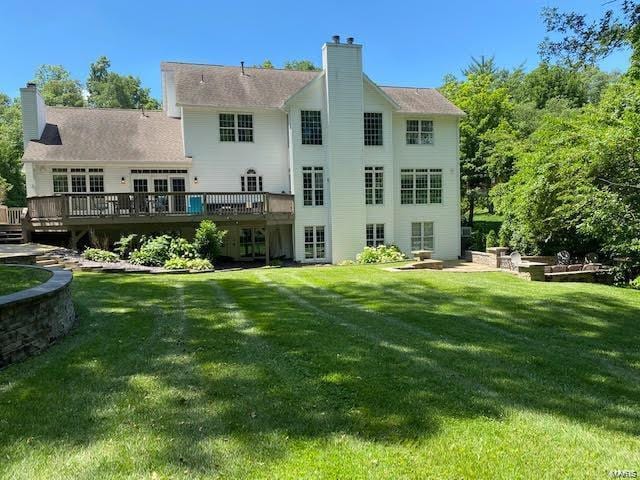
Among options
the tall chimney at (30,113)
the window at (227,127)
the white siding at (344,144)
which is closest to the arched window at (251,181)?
the window at (227,127)

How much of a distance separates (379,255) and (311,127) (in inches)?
261

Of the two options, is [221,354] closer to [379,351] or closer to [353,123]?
[379,351]

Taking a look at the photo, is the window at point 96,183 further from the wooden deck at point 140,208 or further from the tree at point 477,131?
the tree at point 477,131

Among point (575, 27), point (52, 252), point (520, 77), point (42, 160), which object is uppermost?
point (520, 77)

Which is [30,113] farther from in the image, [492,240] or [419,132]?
[492,240]

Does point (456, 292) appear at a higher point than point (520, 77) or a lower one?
lower

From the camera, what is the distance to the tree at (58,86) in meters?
61.8

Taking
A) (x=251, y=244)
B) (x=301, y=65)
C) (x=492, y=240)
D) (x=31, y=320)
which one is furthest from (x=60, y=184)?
(x=301, y=65)

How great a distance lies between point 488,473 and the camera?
3014 mm

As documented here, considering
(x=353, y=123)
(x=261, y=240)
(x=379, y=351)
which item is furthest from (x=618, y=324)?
(x=261, y=240)

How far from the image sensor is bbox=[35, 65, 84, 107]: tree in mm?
61750

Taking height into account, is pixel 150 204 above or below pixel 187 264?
above

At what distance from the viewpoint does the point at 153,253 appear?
1577 centimetres

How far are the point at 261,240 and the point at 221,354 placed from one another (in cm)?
1705
